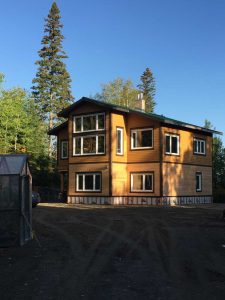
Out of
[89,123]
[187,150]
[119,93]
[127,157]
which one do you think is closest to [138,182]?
[127,157]

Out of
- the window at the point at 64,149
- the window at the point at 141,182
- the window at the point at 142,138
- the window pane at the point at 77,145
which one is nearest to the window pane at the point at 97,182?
the window at the point at 141,182

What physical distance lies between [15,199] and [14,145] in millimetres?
38857

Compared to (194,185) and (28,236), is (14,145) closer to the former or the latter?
(194,185)

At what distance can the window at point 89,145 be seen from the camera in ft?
110

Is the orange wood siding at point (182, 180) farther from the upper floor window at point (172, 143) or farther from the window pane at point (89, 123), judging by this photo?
the window pane at point (89, 123)

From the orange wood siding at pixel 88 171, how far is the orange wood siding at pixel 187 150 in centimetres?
479

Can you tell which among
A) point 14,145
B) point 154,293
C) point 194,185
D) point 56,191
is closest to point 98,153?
point 194,185

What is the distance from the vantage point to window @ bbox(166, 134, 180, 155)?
3319cm

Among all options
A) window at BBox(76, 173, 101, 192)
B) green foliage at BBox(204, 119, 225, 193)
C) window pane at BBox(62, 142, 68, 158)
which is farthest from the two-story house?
green foliage at BBox(204, 119, 225, 193)

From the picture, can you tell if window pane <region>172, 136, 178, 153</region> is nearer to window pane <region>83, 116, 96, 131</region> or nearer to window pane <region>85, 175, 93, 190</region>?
window pane <region>83, 116, 96, 131</region>

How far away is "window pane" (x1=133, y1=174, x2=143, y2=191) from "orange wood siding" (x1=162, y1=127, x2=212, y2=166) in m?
2.57

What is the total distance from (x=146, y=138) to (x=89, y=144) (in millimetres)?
4699

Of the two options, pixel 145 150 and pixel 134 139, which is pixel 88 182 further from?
pixel 145 150

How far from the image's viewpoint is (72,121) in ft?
116
